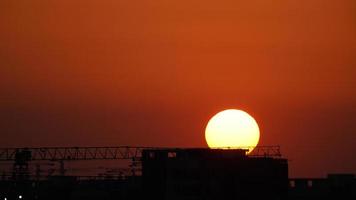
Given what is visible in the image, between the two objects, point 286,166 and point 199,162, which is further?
point 286,166

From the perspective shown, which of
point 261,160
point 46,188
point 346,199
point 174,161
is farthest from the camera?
point 46,188

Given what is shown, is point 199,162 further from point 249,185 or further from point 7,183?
point 7,183

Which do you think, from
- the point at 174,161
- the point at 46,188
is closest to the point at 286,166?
the point at 174,161

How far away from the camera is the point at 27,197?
85.6 metres

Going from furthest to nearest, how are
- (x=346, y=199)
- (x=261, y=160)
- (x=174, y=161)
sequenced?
(x=346, y=199) < (x=261, y=160) < (x=174, y=161)

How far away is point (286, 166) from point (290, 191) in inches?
387

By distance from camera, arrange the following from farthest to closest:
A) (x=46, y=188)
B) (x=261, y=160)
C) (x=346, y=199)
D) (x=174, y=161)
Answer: (x=46, y=188), (x=346, y=199), (x=261, y=160), (x=174, y=161)

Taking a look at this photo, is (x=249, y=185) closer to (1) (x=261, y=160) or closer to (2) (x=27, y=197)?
(1) (x=261, y=160)

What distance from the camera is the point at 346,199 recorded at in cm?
7812

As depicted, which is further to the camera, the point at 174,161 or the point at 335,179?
the point at 335,179

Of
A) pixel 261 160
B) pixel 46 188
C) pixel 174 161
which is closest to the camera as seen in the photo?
pixel 174 161

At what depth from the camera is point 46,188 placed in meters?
84.9

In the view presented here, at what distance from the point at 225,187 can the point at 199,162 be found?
11.8 feet

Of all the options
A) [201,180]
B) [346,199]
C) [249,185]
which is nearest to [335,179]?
[346,199]
